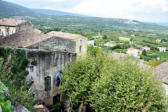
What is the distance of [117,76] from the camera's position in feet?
36.5

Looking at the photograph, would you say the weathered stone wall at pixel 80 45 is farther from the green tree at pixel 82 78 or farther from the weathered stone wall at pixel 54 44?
the green tree at pixel 82 78

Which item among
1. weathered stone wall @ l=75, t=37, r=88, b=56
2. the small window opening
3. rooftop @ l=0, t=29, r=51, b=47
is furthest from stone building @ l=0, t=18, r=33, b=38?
the small window opening

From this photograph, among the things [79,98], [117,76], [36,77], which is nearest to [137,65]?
[117,76]

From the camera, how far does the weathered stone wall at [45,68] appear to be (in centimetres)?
1281

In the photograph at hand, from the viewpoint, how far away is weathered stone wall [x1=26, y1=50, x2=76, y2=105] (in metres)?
12.8

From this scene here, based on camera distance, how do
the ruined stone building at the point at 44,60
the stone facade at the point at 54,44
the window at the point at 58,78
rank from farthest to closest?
the window at the point at 58,78, the stone facade at the point at 54,44, the ruined stone building at the point at 44,60

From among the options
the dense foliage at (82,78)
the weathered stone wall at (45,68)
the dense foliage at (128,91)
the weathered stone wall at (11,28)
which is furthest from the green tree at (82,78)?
the weathered stone wall at (11,28)

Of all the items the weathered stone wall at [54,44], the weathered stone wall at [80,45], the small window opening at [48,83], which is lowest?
the small window opening at [48,83]

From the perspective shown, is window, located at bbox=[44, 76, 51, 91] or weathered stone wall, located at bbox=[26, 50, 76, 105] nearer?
weathered stone wall, located at bbox=[26, 50, 76, 105]

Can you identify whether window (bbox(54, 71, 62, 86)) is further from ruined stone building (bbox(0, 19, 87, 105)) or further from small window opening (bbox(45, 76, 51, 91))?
small window opening (bbox(45, 76, 51, 91))

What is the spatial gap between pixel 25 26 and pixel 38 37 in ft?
55.7

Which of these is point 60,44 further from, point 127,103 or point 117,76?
point 127,103

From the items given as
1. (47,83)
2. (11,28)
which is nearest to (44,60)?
(47,83)

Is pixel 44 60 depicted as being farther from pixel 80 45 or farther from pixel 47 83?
pixel 80 45
